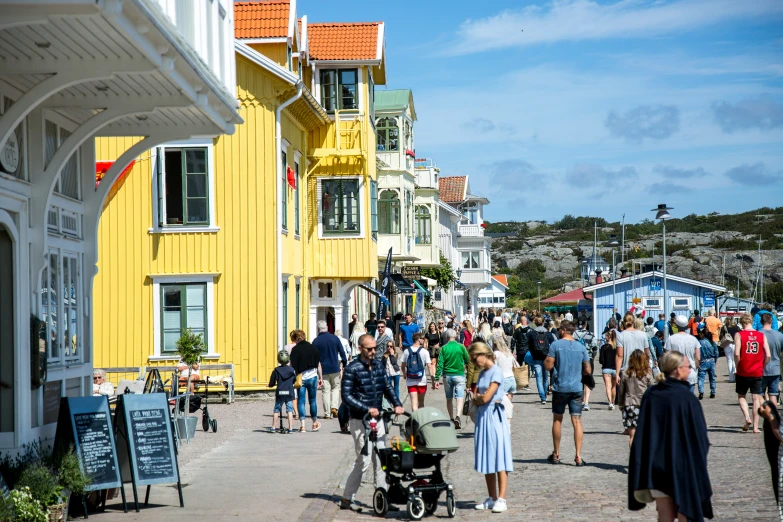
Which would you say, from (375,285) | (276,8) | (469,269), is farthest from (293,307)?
(469,269)

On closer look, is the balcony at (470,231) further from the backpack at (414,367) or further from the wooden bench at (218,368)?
the backpack at (414,367)

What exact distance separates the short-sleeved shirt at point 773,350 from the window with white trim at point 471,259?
249ft

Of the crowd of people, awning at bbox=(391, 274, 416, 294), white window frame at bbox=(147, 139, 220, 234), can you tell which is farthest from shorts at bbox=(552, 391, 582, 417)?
awning at bbox=(391, 274, 416, 294)

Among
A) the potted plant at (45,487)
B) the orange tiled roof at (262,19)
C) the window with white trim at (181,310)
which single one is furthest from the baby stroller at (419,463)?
the orange tiled roof at (262,19)

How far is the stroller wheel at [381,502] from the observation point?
10422mm

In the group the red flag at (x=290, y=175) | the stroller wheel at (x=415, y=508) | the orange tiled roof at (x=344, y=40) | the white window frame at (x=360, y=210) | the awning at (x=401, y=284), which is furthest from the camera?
the awning at (x=401, y=284)

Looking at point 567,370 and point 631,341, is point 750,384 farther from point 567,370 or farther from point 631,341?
point 567,370

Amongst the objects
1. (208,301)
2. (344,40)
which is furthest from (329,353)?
(344,40)

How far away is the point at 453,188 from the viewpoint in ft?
302

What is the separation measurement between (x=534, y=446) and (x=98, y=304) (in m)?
11.5

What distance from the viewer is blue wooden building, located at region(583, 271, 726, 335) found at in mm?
61438

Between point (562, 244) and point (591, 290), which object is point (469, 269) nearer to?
point (591, 290)

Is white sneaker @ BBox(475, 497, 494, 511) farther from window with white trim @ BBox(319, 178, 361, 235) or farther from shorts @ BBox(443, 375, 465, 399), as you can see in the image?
window with white trim @ BBox(319, 178, 361, 235)

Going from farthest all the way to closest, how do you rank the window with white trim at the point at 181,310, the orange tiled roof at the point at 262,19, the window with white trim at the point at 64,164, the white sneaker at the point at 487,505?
the orange tiled roof at the point at 262,19 → the window with white trim at the point at 181,310 → the window with white trim at the point at 64,164 → the white sneaker at the point at 487,505
